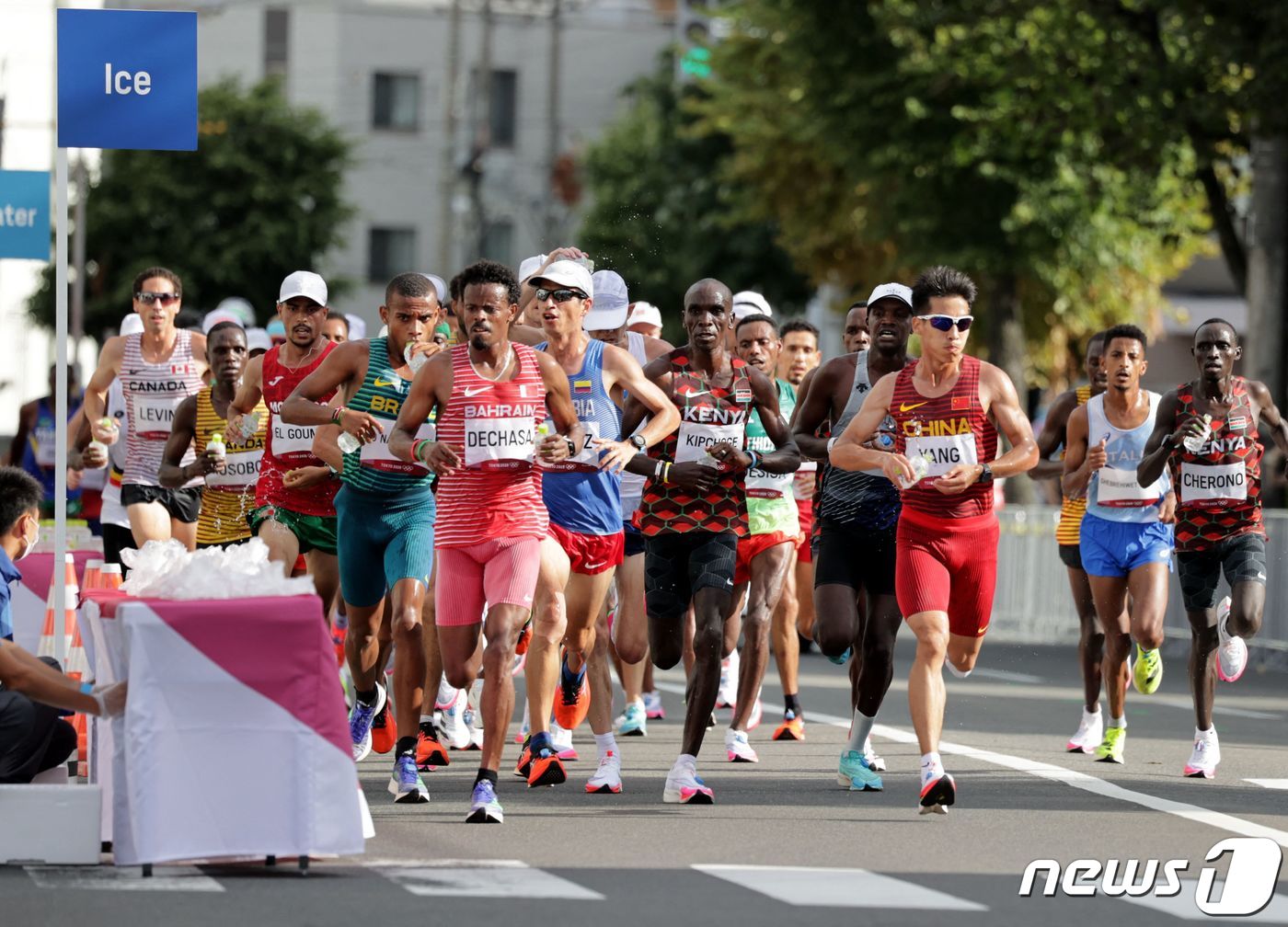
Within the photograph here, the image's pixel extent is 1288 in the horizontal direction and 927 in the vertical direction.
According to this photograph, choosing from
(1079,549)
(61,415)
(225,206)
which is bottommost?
(1079,549)

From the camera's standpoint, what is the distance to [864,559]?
11891 millimetres

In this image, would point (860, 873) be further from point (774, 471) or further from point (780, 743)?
point (780, 743)

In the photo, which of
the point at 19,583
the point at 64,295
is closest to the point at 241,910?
the point at 64,295

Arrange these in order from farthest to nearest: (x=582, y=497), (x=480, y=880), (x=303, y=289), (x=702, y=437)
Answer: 1. (x=303, y=289)
2. (x=702, y=437)
3. (x=582, y=497)
4. (x=480, y=880)

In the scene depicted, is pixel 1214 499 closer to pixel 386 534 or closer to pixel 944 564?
pixel 944 564

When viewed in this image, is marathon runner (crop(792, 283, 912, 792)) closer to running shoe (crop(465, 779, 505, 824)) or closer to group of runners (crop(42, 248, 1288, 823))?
group of runners (crop(42, 248, 1288, 823))

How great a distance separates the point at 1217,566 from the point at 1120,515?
0.75 meters

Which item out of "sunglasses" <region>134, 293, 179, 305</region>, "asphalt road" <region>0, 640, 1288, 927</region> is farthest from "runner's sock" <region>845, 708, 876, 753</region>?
"sunglasses" <region>134, 293, 179, 305</region>

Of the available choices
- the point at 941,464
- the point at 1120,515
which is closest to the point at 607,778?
the point at 941,464

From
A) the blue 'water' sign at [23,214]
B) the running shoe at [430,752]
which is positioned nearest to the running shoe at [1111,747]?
the running shoe at [430,752]

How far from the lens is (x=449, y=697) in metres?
13.6

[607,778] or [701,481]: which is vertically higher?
[701,481]

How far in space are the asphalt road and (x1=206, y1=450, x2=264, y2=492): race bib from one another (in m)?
2.04

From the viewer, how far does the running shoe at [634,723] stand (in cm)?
1449
